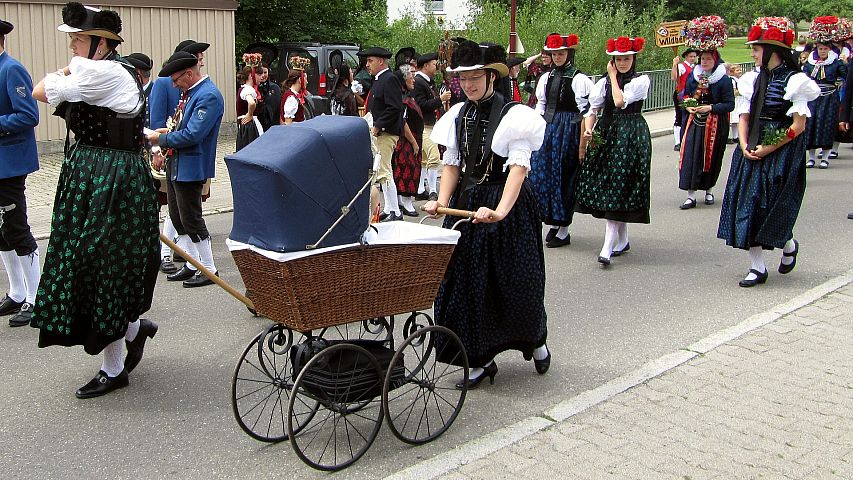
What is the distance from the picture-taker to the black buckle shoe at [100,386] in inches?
202

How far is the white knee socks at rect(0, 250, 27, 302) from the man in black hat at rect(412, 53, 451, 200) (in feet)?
18.6

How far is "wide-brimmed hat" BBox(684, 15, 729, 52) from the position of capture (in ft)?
34.0

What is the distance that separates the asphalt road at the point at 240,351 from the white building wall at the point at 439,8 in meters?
20.2

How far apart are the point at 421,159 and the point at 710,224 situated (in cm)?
328

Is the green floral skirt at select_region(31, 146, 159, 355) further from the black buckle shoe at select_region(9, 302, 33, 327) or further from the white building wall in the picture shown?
the white building wall

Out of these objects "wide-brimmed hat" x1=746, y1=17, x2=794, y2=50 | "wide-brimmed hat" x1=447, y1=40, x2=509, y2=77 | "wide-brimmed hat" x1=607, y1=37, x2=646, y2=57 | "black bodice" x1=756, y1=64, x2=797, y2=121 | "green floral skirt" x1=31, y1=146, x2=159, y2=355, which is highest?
"wide-brimmed hat" x1=746, y1=17, x2=794, y2=50

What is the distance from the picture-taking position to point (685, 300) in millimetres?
7070

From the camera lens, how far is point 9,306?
658 centimetres

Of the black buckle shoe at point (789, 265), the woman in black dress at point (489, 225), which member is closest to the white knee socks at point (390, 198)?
the black buckle shoe at point (789, 265)

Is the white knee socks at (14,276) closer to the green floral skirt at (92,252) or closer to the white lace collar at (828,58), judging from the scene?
the green floral skirt at (92,252)

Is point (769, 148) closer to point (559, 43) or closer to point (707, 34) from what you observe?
point (559, 43)

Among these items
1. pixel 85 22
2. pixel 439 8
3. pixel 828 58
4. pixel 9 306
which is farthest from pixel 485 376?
pixel 439 8

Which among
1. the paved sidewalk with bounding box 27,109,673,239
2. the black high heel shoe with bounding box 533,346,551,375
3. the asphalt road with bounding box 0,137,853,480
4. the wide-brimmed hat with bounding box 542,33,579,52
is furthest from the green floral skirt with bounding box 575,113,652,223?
the paved sidewalk with bounding box 27,109,673,239

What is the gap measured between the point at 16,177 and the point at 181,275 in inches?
67.8
